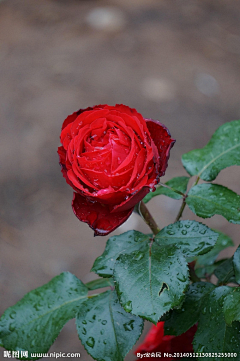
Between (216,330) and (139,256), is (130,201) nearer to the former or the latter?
(139,256)

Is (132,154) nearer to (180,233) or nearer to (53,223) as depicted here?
(180,233)

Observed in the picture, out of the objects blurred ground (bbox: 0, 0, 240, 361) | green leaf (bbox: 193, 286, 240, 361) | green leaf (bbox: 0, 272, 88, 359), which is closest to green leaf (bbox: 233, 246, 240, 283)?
green leaf (bbox: 193, 286, 240, 361)

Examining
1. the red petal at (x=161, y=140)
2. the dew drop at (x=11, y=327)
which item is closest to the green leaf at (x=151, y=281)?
the red petal at (x=161, y=140)

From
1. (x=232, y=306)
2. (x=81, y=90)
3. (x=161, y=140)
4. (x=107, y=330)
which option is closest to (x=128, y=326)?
(x=107, y=330)

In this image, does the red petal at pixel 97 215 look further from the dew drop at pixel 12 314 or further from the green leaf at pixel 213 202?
the dew drop at pixel 12 314

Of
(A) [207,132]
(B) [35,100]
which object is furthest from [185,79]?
(B) [35,100]
